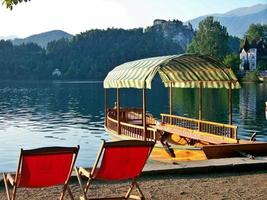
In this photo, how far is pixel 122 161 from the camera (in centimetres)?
721

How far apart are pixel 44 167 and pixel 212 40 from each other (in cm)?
11398

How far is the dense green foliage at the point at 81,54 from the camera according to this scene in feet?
577

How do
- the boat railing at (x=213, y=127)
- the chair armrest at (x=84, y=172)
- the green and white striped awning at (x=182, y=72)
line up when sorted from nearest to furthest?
the chair armrest at (x=84, y=172)
the boat railing at (x=213, y=127)
the green and white striped awning at (x=182, y=72)

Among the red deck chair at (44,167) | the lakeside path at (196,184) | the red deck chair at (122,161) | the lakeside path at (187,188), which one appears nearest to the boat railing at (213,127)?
the lakeside path at (196,184)

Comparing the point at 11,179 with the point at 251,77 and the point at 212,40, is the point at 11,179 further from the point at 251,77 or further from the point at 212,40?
the point at 251,77

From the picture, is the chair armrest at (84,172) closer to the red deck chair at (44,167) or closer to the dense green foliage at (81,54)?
the red deck chair at (44,167)

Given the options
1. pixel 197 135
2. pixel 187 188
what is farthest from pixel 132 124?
pixel 187 188

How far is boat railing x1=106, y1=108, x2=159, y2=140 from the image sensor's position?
19328 millimetres

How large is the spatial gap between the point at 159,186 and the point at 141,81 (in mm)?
8578

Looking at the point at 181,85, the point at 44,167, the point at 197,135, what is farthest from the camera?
the point at 181,85

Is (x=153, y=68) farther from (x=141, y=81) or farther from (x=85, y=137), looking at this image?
(x=85, y=137)

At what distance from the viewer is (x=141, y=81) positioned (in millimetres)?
16500

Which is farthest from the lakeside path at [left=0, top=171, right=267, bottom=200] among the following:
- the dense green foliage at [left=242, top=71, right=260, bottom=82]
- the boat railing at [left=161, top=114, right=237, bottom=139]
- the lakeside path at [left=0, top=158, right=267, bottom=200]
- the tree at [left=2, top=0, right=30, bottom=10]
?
the dense green foliage at [left=242, top=71, right=260, bottom=82]

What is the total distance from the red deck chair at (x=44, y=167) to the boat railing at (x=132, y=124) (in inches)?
442
